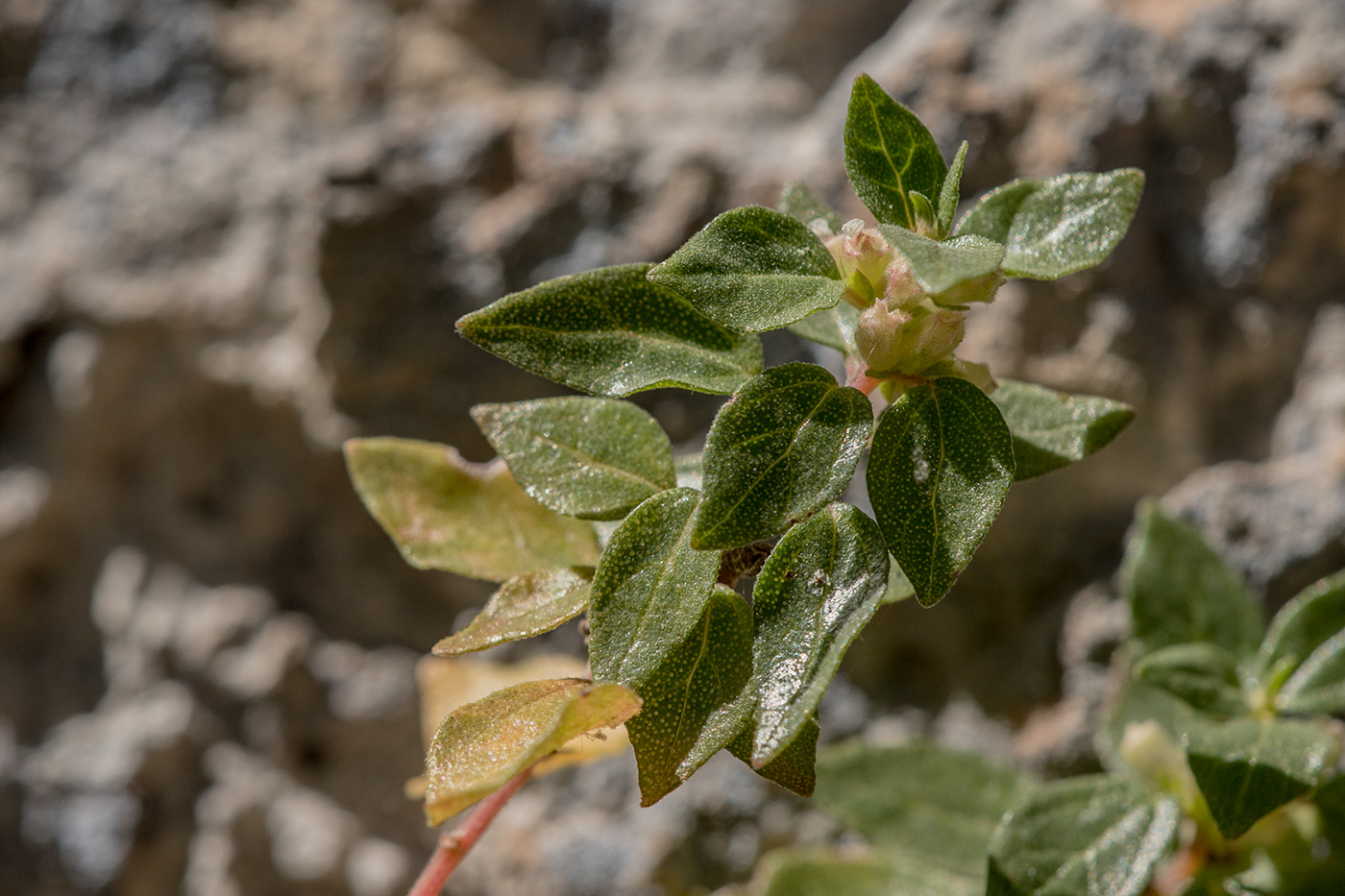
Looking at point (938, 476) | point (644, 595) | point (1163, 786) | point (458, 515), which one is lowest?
point (1163, 786)

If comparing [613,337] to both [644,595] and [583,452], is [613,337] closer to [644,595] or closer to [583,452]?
[583,452]

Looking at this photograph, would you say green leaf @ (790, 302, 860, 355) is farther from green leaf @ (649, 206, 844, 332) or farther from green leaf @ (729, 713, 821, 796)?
green leaf @ (729, 713, 821, 796)

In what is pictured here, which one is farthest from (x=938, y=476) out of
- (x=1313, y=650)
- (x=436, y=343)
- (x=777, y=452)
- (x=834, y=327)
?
(x=436, y=343)

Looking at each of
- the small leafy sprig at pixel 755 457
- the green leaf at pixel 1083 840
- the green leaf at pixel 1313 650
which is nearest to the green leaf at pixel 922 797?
the green leaf at pixel 1083 840

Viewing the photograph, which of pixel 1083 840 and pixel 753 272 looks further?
pixel 1083 840

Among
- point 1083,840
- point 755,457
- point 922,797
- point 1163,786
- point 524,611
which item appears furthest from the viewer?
point 922,797

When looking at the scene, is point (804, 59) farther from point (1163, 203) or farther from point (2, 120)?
point (2, 120)

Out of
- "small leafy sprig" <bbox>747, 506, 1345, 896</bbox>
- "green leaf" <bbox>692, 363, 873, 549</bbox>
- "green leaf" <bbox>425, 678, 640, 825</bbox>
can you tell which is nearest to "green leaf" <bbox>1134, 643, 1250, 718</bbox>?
"small leafy sprig" <bbox>747, 506, 1345, 896</bbox>
